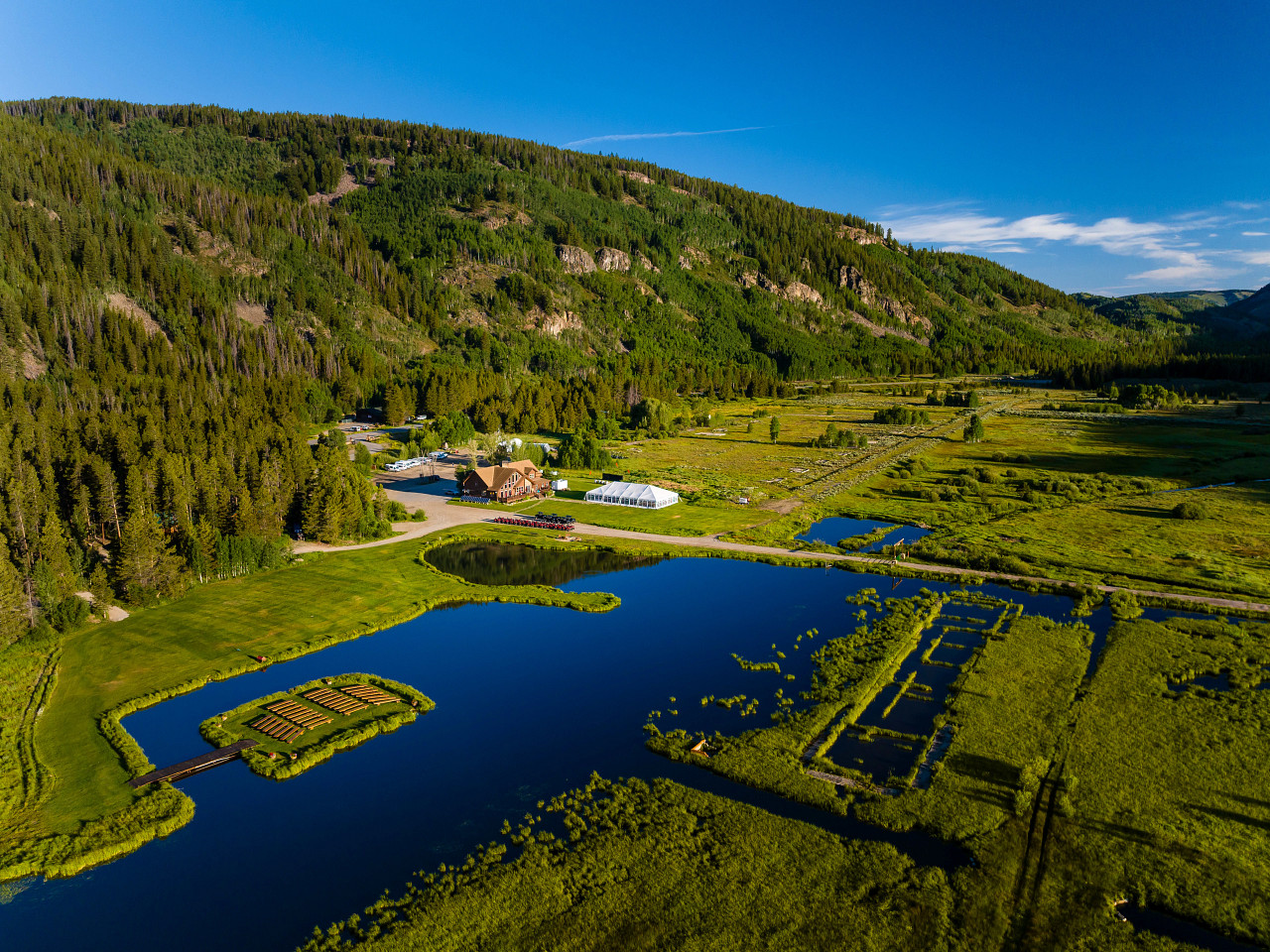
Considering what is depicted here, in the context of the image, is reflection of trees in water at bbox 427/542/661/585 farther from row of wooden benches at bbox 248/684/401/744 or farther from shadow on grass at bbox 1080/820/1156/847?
shadow on grass at bbox 1080/820/1156/847

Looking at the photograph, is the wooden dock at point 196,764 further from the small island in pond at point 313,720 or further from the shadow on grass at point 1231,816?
the shadow on grass at point 1231,816

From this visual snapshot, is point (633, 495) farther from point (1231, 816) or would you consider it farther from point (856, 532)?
point (1231, 816)

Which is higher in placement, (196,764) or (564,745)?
Answer: (196,764)

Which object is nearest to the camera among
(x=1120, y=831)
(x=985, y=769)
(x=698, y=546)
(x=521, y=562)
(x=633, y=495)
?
(x=1120, y=831)

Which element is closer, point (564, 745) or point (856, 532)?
point (564, 745)

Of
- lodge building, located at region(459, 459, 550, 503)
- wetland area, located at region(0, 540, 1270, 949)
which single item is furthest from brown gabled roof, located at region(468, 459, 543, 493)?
wetland area, located at region(0, 540, 1270, 949)

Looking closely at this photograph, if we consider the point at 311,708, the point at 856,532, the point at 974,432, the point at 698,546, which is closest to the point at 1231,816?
the point at 311,708

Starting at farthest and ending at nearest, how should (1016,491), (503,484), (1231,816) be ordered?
1. (1016,491)
2. (503,484)
3. (1231,816)
